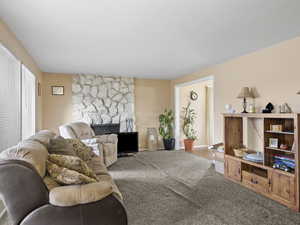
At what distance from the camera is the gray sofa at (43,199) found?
1271 millimetres

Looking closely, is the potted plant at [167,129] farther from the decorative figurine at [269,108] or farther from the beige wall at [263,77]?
the decorative figurine at [269,108]

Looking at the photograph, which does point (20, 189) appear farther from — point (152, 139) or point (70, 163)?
point (152, 139)

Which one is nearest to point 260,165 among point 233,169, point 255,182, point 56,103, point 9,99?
point 255,182

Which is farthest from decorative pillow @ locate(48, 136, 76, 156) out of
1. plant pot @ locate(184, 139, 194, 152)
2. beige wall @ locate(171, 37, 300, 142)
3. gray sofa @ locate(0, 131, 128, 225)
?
plant pot @ locate(184, 139, 194, 152)

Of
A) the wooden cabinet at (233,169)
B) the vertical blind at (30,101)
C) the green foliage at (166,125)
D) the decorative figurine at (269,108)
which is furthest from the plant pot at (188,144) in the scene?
the vertical blind at (30,101)

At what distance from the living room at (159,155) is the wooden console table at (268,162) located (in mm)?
15

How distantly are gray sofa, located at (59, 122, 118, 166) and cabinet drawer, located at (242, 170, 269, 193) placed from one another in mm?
2584

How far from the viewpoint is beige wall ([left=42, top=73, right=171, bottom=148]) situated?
5.48 meters

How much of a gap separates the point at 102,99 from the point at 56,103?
1.26 m

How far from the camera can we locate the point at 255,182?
2914 mm

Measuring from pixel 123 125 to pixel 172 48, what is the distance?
11.0ft

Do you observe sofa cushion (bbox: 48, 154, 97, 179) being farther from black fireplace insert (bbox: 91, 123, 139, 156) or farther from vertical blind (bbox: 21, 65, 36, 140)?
black fireplace insert (bbox: 91, 123, 139, 156)

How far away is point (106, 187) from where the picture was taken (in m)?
1.46

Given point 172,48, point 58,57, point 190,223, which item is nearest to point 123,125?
point 58,57
